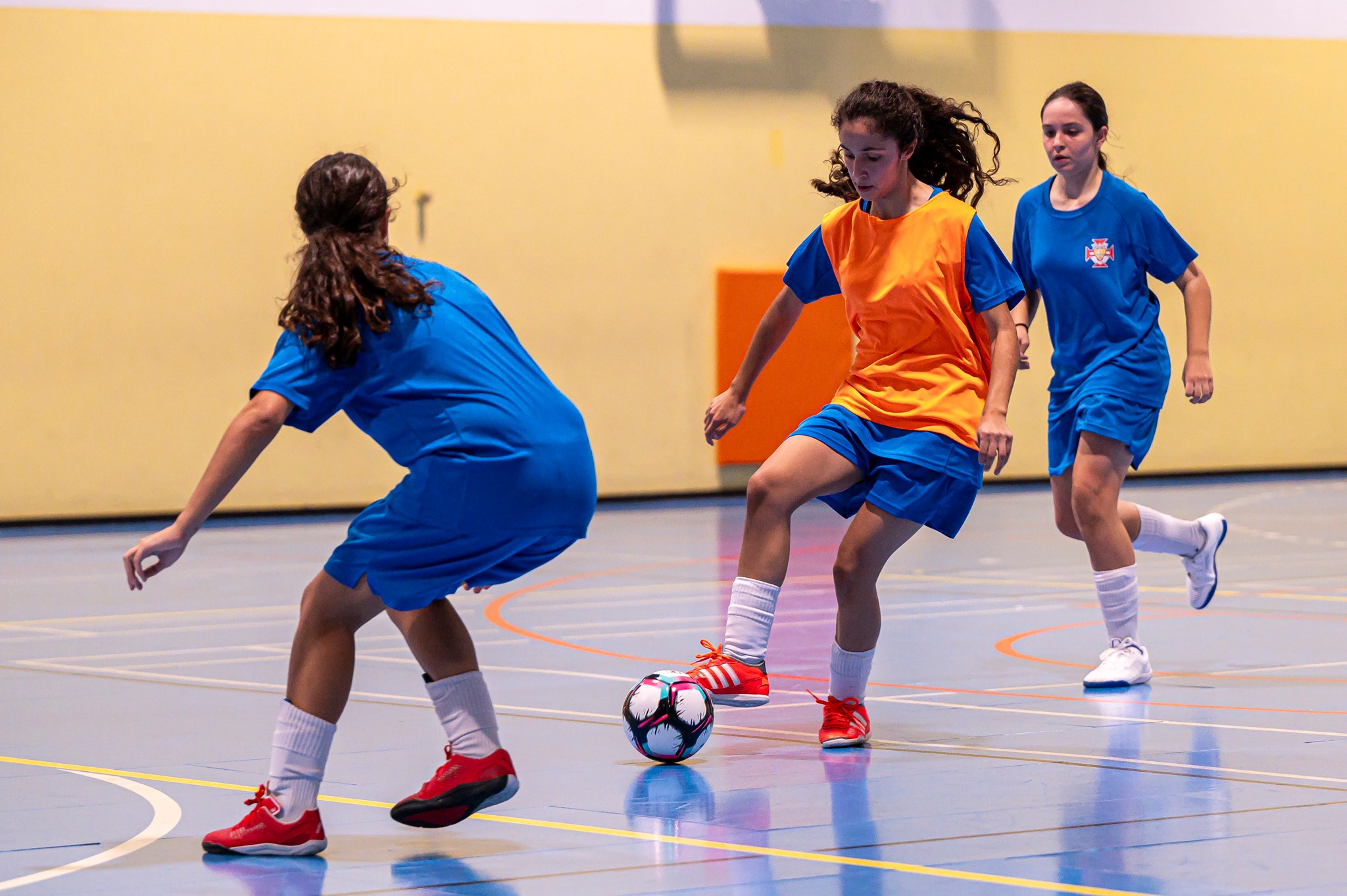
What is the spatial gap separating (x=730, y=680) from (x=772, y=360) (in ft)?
34.6

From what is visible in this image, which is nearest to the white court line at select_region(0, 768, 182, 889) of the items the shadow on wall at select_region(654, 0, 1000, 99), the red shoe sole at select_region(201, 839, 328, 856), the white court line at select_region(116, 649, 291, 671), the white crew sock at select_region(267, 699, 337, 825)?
the red shoe sole at select_region(201, 839, 328, 856)

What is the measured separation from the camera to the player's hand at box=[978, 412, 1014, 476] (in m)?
4.82

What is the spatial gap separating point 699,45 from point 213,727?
34.3ft

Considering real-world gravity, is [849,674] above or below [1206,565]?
below

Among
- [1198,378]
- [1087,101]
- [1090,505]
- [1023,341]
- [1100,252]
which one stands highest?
[1087,101]

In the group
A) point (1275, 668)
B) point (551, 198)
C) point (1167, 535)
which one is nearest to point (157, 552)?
point (1275, 668)

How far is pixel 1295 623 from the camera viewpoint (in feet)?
24.1

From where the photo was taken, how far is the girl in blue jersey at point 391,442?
12.0 ft

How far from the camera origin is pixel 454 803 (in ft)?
12.7

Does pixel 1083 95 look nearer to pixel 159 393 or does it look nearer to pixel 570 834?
pixel 570 834

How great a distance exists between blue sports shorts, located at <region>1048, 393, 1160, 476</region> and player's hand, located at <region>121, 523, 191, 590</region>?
3.24 metres

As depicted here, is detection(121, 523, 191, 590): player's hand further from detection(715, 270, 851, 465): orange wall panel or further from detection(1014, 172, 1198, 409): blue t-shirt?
detection(715, 270, 851, 465): orange wall panel

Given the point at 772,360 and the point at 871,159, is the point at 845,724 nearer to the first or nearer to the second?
the point at 871,159

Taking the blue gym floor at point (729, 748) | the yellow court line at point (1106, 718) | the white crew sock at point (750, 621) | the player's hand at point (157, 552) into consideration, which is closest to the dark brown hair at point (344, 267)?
the player's hand at point (157, 552)
